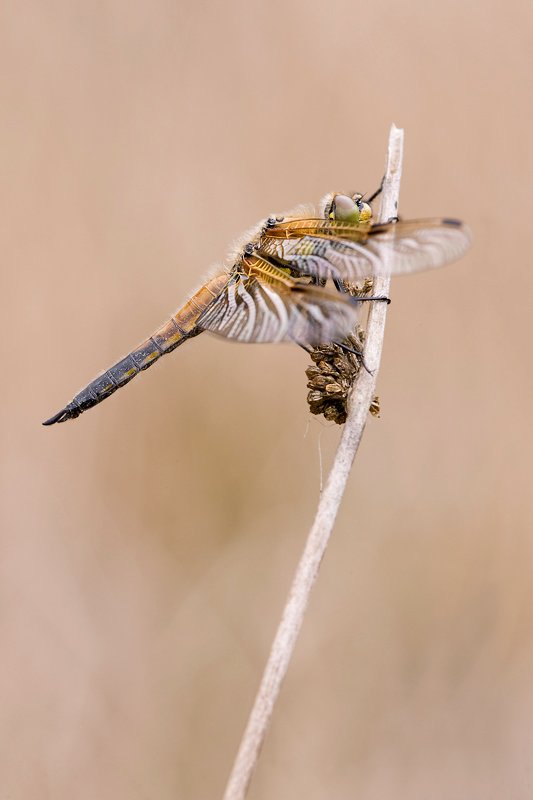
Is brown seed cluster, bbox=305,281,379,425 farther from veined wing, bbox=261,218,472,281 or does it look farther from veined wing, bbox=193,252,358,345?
veined wing, bbox=261,218,472,281

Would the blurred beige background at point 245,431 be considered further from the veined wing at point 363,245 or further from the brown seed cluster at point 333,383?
the brown seed cluster at point 333,383

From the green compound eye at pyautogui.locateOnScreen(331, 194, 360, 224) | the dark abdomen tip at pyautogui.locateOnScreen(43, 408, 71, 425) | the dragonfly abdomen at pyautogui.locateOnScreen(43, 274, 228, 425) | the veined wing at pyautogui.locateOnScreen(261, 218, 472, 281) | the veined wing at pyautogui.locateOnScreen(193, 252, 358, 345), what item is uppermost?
the green compound eye at pyautogui.locateOnScreen(331, 194, 360, 224)

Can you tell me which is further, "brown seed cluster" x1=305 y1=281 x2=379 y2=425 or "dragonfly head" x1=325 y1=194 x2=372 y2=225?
"dragonfly head" x1=325 y1=194 x2=372 y2=225

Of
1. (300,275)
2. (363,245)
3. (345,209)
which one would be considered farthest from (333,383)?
(345,209)

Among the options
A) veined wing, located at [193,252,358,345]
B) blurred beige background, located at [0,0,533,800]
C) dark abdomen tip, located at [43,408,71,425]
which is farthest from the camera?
blurred beige background, located at [0,0,533,800]

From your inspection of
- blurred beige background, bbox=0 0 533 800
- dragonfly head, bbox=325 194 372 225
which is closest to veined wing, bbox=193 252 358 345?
dragonfly head, bbox=325 194 372 225

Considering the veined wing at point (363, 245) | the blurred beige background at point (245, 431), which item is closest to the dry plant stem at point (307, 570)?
the veined wing at point (363, 245)

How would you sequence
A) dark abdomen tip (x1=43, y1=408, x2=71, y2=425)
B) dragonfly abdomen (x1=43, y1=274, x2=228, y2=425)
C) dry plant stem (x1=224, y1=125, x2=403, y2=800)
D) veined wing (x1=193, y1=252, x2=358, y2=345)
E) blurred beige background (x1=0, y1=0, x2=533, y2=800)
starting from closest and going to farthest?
dry plant stem (x1=224, y1=125, x2=403, y2=800)
veined wing (x1=193, y1=252, x2=358, y2=345)
dark abdomen tip (x1=43, y1=408, x2=71, y2=425)
dragonfly abdomen (x1=43, y1=274, x2=228, y2=425)
blurred beige background (x1=0, y1=0, x2=533, y2=800)

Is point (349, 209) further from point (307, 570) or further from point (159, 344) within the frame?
point (307, 570)
